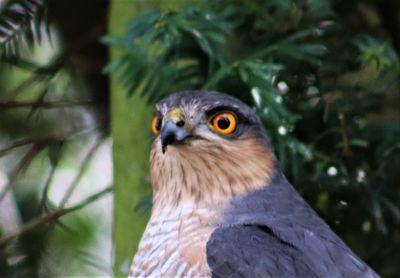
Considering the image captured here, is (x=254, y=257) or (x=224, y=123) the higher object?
(x=224, y=123)

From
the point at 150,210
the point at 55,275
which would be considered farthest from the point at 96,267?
the point at 150,210

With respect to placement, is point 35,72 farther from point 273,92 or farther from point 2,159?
point 273,92

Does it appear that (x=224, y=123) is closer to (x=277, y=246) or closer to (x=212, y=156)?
(x=212, y=156)

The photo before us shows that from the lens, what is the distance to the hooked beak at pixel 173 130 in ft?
11.0

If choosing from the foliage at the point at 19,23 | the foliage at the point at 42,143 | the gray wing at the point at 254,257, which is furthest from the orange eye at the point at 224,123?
the foliage at the point at 19,23

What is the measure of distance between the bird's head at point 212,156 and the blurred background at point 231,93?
12 cm

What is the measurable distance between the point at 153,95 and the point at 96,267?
0.90 m

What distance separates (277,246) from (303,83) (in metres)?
0.92

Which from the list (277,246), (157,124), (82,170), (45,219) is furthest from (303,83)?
(45,219)

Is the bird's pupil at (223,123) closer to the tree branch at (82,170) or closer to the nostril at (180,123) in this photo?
the nostril at (180,123)

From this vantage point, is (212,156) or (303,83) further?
(303,83)

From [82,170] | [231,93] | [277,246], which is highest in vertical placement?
[231,93]

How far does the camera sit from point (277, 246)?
319 cm

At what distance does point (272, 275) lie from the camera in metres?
3.07
